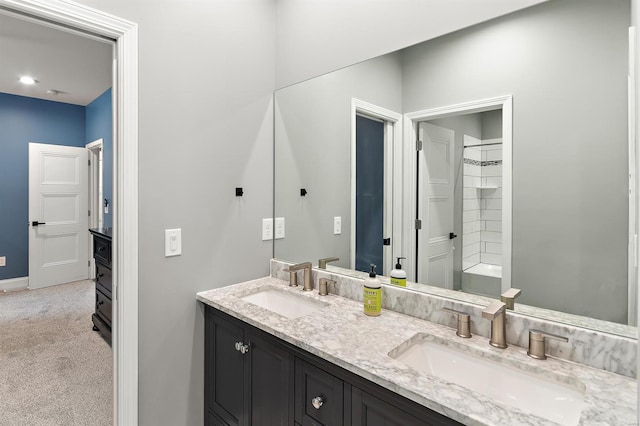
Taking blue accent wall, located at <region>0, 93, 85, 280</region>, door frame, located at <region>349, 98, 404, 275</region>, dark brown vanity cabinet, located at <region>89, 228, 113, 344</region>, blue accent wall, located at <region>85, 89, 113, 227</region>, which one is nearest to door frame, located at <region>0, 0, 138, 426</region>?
door frame, located at <region>349, 98, 404, 275</region>

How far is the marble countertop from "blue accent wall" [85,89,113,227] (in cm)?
388

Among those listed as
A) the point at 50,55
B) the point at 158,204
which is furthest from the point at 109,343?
the point at 50,55

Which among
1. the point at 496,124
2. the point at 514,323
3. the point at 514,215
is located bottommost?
the point at 514,323

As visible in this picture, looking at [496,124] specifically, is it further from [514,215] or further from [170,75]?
[170,75]

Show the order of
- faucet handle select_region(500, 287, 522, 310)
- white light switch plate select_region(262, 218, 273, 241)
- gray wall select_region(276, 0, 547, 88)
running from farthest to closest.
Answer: white light switch plate select_region(262, 218, 273, 241)
gray wall select_region(276, 0, 547, 88)
faucet handle select_region(500, 287, 522, 310)

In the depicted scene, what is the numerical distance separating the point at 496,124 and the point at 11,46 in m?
4.19

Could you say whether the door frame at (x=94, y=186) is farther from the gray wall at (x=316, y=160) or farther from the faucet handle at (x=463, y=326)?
the faucet handle at (x=463, y=326)

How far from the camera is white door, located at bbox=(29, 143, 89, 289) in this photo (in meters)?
4.72

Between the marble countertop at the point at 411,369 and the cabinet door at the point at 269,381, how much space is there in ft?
0.28

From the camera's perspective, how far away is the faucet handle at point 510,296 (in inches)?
47.2

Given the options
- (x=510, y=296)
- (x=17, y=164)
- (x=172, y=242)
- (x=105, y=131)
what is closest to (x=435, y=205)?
(x=510, y=296)

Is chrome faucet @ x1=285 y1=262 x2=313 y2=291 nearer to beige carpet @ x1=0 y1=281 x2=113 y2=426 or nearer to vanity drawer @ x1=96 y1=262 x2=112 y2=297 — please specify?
beige carpet @ x1=0 y1=281 x2=113 y2=426

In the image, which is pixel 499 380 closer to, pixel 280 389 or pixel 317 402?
pixel 317 402

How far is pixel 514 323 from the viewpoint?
1.16 meters
